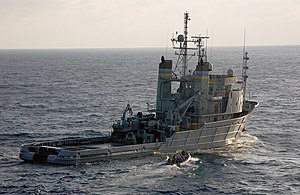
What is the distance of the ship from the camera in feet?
136

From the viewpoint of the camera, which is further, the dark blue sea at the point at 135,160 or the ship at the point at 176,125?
the ship at the point at 176,125

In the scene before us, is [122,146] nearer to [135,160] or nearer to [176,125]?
[135,160]

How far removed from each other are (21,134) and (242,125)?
76.4 ft

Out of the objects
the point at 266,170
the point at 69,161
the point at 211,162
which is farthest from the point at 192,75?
the point at 69,161

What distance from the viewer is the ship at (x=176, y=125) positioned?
1638 inches

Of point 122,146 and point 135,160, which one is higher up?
point 122,146

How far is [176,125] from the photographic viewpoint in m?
46.6

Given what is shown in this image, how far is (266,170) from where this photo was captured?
4112 cm

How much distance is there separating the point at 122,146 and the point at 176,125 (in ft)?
21.2

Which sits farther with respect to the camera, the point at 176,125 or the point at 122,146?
the point at 176,125

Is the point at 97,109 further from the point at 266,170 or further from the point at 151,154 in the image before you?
the point at 266,170

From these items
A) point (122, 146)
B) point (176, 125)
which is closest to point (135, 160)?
point (122, 146)

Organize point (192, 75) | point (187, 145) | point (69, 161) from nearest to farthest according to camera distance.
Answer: point (69, 161), point (187, 145), point (192, 75)

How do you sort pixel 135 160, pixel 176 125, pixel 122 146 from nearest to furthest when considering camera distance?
pixel 135 160
pixel 122 146
pixel 176 125
